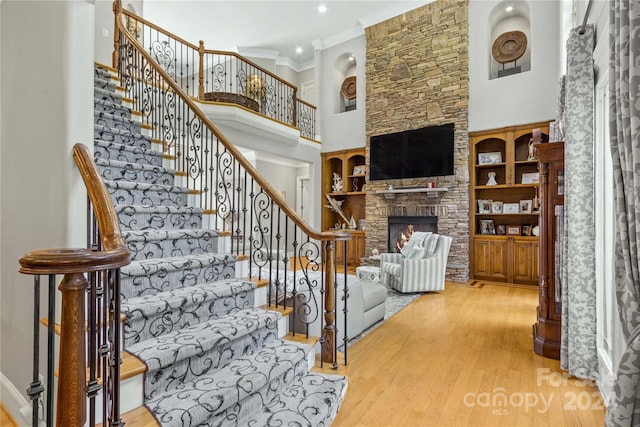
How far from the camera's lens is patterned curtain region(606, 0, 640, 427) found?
1.02 m

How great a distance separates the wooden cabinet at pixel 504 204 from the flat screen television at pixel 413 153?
0.47 meters

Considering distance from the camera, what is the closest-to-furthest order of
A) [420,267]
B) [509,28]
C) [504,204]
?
1. [420,267]
2. [504,204]
3. [509,28]

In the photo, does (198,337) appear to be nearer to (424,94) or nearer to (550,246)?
(550,246)

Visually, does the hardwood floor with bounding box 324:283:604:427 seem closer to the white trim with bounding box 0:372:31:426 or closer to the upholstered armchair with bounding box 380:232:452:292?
the upholstered armchair with bounding box 380:232:452:292

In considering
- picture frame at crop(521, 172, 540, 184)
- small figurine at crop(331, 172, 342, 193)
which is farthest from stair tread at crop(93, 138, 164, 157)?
picture frame at crop(521, 172, 540, 184)

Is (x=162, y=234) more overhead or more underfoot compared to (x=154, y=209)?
more underfoot

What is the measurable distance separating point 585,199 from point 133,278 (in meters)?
3.13

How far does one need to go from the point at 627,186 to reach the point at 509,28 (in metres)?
6.46

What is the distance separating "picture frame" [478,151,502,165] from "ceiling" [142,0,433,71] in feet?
10.8

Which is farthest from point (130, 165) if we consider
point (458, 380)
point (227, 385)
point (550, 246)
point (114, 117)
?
point (550, 246)

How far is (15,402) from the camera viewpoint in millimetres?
2020

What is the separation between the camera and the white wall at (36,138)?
170 cm

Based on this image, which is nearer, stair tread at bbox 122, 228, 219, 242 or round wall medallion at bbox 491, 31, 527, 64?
stair tread at bbox 122, 228, 219, 242

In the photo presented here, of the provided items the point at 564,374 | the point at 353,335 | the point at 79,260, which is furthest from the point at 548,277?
the point at 79,260
